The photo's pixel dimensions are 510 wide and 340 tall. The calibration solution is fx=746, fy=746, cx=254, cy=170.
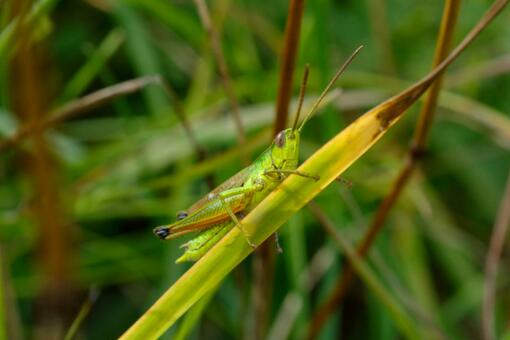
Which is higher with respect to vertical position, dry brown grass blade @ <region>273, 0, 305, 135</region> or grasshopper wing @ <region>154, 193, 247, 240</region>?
dry brown grass blade @ <region>273, 0, 305, 135</region>

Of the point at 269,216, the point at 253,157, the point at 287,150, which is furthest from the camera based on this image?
the point at 253,157

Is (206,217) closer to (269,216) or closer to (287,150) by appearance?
(287,150)

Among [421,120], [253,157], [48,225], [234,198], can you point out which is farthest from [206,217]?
[253,157]

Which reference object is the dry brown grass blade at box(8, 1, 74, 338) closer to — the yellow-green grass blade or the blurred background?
the yellow-green grass blade

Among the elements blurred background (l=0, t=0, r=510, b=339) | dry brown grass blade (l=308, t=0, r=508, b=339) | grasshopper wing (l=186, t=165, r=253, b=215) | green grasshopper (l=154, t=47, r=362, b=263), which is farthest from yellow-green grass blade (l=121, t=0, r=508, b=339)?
blurred background (l=0, t=0, r=510, b=339)

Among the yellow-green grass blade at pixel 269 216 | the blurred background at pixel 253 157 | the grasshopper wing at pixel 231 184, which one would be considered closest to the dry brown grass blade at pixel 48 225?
the yellow-green grass blade at pixel 269 216

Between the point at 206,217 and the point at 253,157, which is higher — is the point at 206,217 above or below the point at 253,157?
below

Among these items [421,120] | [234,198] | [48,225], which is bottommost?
[421,120]
